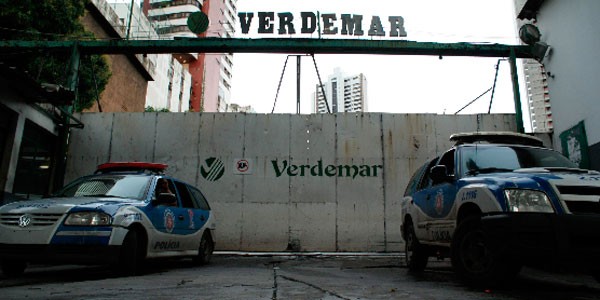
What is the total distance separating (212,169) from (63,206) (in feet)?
25.6

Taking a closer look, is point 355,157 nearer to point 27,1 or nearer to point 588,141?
point 588,141

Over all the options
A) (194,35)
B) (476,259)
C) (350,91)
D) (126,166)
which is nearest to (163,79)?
(194,35)

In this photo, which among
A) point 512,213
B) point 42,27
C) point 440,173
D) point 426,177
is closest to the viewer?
point 512,213

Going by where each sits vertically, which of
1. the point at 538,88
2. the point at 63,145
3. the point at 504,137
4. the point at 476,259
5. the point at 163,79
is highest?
the point at 163,79

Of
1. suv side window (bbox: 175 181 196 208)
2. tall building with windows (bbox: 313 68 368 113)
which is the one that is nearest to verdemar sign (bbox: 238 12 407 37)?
suv side window (bbox: 175 181 196 208)

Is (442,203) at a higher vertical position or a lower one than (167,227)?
higher

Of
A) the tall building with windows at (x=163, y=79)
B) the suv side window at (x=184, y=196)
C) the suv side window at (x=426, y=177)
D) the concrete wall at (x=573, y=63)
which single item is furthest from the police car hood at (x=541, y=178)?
the tall building with windows at (x=163, y=79)

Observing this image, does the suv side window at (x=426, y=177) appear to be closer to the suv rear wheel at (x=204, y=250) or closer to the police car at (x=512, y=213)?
the police car at (x=512, y=213)

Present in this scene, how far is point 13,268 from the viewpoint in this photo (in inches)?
217

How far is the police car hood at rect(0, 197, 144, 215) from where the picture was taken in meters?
5.24

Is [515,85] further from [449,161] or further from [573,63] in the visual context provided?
[449,161]

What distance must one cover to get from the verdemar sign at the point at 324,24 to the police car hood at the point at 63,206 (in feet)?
35.4

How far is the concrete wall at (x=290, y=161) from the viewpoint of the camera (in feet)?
41.3

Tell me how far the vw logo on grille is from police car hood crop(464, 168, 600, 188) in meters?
5.53
